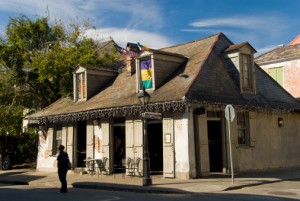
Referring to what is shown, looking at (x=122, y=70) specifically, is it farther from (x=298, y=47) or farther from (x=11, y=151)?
(x=298, y=47)

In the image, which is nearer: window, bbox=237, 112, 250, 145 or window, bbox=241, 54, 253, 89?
window, bbox=237, 112, 250, 145

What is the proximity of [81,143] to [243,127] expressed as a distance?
27.9 ft

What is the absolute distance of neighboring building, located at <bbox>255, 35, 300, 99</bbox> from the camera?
2964 centimetres

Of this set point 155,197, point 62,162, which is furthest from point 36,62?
point 155,197

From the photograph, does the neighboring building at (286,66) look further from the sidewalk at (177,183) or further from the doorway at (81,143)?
the doorway at (81,143)

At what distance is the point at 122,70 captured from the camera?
22.1 m

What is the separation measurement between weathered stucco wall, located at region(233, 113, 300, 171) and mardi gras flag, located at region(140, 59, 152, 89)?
4688 mm

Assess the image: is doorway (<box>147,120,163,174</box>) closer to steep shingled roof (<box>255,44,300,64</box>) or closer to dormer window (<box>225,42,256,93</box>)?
dormer window (<box>225,42,256,93</box>)

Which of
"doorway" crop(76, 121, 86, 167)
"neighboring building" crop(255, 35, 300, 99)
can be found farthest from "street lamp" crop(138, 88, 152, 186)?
"neighboring building" crop(255, 35, 300, 99)

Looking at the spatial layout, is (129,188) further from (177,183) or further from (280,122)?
(280,122)

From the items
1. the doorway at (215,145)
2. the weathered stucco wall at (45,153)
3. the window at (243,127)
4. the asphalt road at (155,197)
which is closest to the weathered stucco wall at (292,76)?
the window at (243,127)

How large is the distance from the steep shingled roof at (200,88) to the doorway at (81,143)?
3.50ft

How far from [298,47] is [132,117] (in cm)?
1865

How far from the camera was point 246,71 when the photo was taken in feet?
61.9
